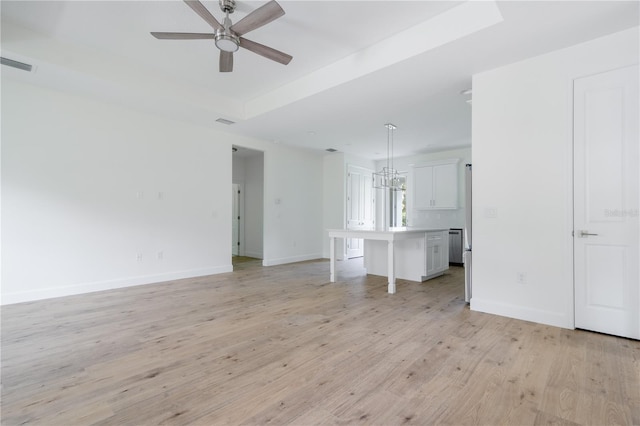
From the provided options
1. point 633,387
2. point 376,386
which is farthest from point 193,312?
point 633,387

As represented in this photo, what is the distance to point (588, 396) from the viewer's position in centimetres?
174

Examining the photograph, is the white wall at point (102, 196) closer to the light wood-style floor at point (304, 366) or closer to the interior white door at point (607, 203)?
the light wood-style floor at point (304, 366)

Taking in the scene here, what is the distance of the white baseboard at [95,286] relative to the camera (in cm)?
363

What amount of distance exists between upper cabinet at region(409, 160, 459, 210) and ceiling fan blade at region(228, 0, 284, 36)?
19.0 feet

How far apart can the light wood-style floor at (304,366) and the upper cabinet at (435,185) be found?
4068 mm

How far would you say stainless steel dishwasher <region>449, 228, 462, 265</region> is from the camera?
6758mm

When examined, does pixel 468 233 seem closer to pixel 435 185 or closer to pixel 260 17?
pixel 260 17

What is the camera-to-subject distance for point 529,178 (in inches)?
119

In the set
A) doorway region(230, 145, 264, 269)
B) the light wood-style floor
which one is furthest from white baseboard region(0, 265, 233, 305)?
doorway region(230, 145, 264, 269)

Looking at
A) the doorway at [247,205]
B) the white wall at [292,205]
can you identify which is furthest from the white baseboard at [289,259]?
the doorway at [247,205]

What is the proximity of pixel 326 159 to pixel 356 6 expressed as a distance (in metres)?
5.17

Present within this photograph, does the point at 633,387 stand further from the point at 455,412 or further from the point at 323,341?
the point at 323,341

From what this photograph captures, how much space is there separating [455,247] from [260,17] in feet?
20.1

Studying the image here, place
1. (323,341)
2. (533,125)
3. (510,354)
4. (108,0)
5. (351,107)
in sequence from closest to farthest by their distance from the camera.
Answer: (510,354)
(323,341)
(108,0)
(533,125)
(351,107)
